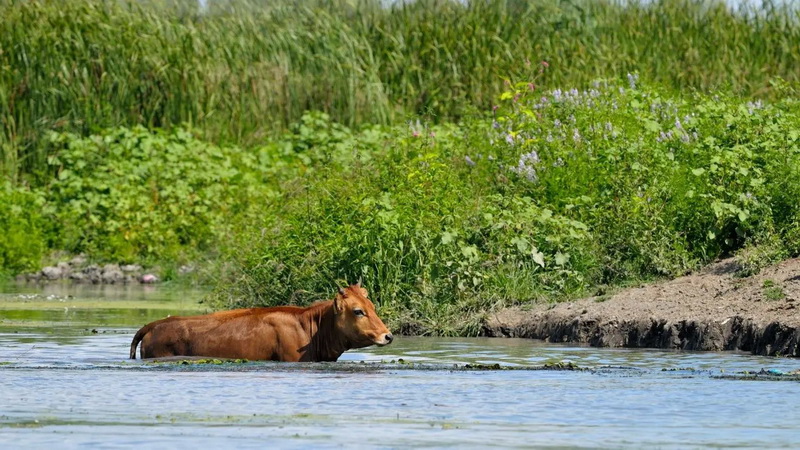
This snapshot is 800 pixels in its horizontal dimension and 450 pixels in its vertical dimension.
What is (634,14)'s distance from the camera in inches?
1287

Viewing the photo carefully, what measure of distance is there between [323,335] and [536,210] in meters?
4.46

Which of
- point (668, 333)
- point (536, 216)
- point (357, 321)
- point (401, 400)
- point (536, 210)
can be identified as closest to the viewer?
point (401, 400)

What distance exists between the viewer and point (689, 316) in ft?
49.6

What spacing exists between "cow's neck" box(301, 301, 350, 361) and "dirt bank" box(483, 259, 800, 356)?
2.80m

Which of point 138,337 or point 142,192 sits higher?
point 142,192

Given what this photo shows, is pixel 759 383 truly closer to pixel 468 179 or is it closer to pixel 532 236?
pixel 532 236

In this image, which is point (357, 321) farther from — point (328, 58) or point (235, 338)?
point (328, 58)

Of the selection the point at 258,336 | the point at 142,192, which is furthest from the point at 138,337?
the point at 142,192

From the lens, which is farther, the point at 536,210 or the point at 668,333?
the point at 536,210

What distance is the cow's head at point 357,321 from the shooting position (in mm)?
13617

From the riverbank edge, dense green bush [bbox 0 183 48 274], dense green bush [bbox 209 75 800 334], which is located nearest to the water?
the riverbank edge

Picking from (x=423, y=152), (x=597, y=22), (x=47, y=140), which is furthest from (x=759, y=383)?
(x=597, y=22)

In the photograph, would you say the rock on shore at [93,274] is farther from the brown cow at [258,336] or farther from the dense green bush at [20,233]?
the brown cow at [258,336]

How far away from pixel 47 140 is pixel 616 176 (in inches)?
502
